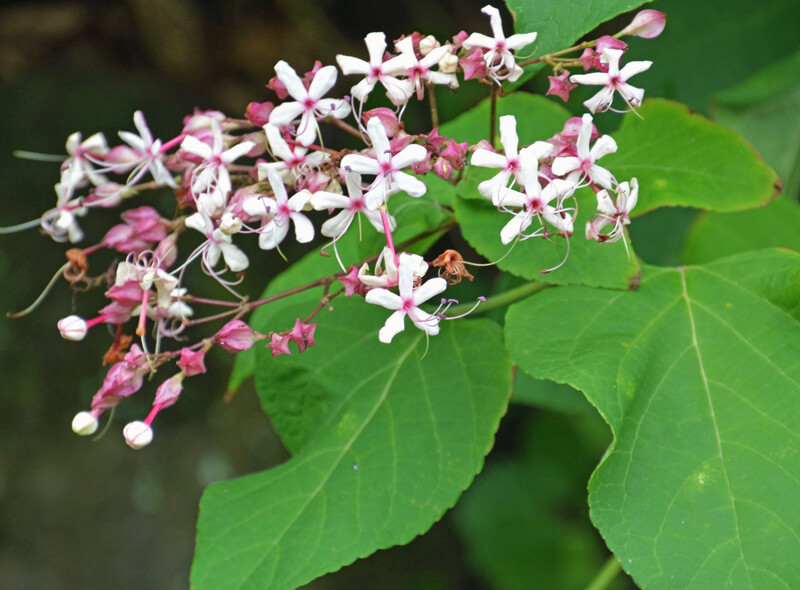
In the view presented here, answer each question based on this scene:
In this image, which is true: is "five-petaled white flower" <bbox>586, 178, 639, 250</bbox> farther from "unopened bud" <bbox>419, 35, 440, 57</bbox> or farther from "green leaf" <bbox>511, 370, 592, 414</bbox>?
"green leaf" <bbox>511, 370, 592, 414</bbox>

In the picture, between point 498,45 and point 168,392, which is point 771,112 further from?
point 168,392

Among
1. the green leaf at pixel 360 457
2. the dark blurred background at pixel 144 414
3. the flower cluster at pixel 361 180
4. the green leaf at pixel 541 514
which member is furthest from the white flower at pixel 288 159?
the green leaf at pixel 541 514

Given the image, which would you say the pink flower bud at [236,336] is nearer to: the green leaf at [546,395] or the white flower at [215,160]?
the white flower at [215,160]

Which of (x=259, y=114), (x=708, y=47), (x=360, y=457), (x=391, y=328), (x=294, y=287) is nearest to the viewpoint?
(x=391, y=328)

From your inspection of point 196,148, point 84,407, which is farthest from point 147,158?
point 84,407

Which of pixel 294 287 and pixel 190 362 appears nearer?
pixel 190 362

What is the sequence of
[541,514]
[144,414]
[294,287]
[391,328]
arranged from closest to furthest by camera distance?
[391,328] → [294,287] → [144,414] → [541,514]

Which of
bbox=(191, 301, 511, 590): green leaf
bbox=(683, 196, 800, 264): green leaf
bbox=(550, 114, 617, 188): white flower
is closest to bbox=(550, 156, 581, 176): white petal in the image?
bbox=(550, 114, 617, 188): white flower

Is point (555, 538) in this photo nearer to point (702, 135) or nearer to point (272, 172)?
point (702, 135)
